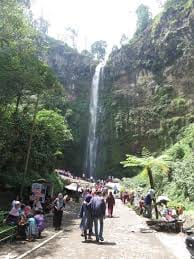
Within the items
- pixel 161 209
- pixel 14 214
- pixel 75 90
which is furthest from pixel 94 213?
pixel 75 90

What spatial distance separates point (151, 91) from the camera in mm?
63844

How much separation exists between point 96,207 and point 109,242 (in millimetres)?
1180

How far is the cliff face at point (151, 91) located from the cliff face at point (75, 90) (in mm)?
3172

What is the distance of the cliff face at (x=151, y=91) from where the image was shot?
59.1 m

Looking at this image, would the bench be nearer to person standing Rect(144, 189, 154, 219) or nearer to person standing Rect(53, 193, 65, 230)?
person standing Rect(53, 193, 65, 230)

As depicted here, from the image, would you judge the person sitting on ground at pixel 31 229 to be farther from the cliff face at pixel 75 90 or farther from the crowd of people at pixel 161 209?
the cliff face at pixel 75 90

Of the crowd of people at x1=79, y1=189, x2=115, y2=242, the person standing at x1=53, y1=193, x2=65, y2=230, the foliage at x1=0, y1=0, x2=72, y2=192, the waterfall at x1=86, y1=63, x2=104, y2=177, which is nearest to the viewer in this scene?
the crowd of people at x1=79, y1=189, x2=115, y2=242

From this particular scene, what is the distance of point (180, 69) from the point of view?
6166 centimetres

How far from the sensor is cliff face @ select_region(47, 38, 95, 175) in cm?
6456

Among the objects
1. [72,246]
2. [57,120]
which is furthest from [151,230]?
[57,120]

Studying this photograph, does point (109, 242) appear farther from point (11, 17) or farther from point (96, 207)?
point (11, 17)

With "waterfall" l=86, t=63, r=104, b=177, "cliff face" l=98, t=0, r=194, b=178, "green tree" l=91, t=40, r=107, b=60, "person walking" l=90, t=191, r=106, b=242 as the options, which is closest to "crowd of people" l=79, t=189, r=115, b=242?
"person walking" l=90, t=191, r=106, b=242

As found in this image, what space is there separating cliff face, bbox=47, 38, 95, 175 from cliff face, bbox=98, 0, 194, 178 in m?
3.17

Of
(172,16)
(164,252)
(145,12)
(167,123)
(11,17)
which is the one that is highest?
(145,12)
